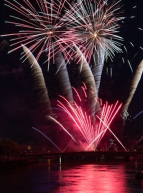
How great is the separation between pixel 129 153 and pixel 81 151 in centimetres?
1318

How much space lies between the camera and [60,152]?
345ft

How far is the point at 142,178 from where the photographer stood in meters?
43.2

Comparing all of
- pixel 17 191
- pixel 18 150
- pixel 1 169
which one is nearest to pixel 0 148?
pixel 18 150

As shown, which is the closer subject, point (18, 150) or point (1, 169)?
point (1, 169)

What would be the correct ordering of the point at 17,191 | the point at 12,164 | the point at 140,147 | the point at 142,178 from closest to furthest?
the point at 17,191
the point at 142,178
the point at 12,164
the point at 140,147

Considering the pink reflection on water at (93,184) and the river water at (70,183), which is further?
the river water at (70,183)

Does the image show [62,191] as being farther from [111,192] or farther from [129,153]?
[129,153]

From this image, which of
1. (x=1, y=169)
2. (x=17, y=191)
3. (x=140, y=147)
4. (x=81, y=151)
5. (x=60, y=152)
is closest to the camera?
(x=17, y=191)

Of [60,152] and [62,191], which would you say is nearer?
[62,191]

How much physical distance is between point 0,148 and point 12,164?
21625 mm

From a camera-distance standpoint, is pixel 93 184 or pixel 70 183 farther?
pixel 70 183

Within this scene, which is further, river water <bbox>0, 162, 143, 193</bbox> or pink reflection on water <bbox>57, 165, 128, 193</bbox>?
river water <bbox>0, 162, 143, 193</bbox>

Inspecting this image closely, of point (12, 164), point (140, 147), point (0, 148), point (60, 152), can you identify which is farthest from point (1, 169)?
point (140, 147)

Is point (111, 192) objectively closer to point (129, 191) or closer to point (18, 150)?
point (129, 191)
